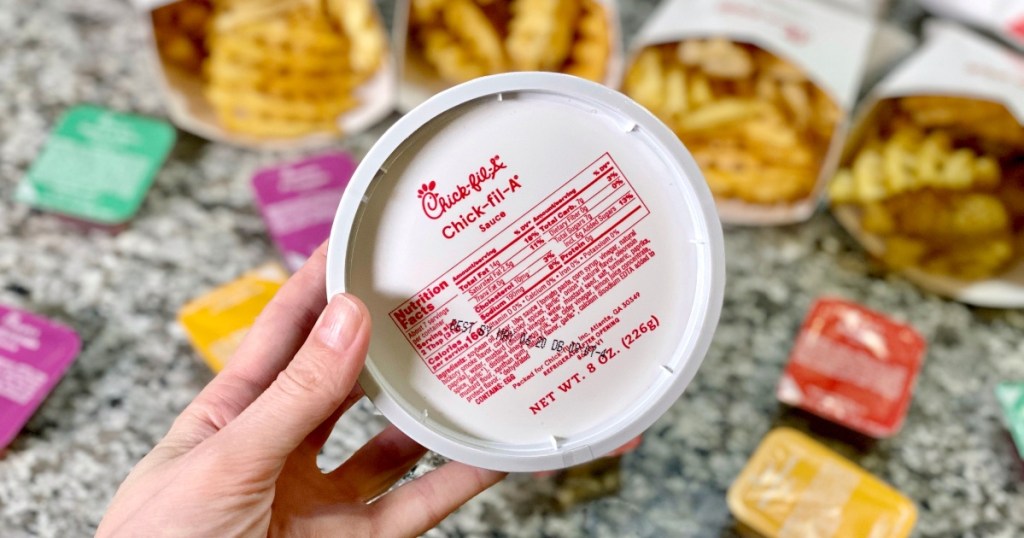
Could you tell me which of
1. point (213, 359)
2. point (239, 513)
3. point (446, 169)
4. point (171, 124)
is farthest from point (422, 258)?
point (171, 124)

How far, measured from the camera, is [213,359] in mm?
1059

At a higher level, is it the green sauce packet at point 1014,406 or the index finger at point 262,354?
the index finger at point 262,354

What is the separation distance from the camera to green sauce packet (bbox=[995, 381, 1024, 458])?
110 cm

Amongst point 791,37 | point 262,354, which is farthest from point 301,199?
point 791,37

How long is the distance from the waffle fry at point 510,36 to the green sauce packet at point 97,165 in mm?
461

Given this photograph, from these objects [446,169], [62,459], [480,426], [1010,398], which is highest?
[446,169]

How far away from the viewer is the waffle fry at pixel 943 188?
1.22 m

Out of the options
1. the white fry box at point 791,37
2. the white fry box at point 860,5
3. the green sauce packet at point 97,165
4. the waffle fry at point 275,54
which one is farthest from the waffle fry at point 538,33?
the green sauce packet at point 97,165

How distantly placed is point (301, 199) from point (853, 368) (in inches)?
32.8

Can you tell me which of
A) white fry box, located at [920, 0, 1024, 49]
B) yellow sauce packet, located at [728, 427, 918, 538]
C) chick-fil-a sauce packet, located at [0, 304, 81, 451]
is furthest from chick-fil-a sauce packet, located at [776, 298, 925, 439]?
chick-fil-a sauce packet, located at [0, 304, 81, 451]

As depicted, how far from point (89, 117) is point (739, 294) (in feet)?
3.58

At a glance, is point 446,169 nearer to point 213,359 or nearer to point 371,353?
point 371,353

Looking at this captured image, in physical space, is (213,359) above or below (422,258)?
below

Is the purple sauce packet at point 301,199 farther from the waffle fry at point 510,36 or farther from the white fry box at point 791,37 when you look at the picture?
the white fry box at point 791,37
